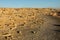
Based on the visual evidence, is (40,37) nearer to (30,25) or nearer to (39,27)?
(39,27)

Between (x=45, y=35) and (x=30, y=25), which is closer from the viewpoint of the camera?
(x=45, y=35)

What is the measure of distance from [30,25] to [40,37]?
269 cm

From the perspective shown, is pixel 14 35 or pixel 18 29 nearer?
pixel 14 35

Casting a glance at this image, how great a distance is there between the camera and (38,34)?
35.5 feet

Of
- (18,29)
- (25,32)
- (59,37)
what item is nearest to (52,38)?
(59,37)

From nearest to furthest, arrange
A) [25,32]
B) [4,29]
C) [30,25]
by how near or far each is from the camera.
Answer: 1. [25,32]
2. [4,29]
3. [30,25]

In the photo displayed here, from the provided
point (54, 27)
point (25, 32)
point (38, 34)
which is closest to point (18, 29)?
point (25, 32)

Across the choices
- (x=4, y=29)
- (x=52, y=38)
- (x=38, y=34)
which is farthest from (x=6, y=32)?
(x=52, y=38)

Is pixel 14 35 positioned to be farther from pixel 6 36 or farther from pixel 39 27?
pixel 39 27

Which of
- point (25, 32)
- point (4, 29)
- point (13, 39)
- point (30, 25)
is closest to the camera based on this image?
point (13, 39)

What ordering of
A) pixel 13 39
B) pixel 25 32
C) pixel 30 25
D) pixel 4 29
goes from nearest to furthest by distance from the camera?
pixel 13 39 → pixel 25 32 → pixel 4 29 → pixel 30 25

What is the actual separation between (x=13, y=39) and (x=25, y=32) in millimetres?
1255

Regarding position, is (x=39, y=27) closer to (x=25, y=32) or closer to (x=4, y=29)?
(x=25, y=32)

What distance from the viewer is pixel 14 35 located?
10.8 meters
